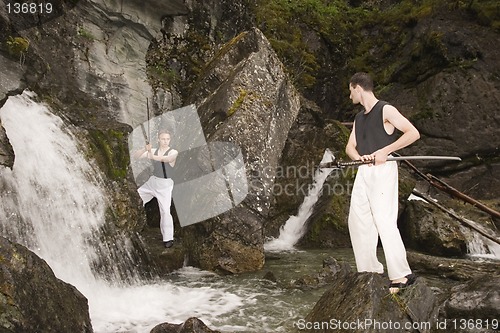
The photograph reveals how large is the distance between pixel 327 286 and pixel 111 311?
13.0 feet

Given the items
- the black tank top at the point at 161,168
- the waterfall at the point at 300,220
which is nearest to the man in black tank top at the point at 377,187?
the black tank top at the point at 161,168

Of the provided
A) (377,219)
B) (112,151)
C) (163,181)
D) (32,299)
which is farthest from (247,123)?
(32,299)

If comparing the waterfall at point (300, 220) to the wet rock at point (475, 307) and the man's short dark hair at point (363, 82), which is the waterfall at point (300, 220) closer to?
the wet rock at point (475, 307)

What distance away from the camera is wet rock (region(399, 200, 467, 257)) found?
38.5ft

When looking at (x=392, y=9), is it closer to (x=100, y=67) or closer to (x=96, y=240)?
(x=100, y=67)

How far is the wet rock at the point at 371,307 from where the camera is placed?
5164 mm

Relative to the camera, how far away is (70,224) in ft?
25.8

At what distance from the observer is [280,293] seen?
7934mm

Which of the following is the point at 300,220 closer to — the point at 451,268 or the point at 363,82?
the point at 451,268

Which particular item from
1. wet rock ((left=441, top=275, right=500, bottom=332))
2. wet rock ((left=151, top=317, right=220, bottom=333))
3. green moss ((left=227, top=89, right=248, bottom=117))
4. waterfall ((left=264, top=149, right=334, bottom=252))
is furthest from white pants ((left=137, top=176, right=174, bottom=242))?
wet rock ((left=441, top=275, right=500, bottom=332))

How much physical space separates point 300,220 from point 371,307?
8799mm

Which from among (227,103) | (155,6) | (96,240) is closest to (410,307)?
(96,240)

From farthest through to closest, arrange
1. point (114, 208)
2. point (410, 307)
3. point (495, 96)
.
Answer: point (495, 96) → point (114, 208) → point (410, 307)

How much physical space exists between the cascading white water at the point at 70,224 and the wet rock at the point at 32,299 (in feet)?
3.10
